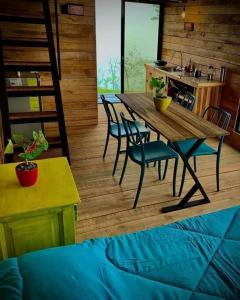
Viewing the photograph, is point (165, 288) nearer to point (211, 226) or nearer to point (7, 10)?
point (211, 226)

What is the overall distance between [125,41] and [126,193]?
4.23 metres

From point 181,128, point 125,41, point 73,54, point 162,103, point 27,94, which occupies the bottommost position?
point 181,128

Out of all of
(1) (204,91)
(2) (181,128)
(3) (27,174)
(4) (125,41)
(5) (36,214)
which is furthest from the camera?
(4) (125,41)

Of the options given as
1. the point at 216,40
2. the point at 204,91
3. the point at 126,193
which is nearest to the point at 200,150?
the point at 126,193

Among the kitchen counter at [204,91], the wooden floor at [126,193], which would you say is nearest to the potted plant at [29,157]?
the wooden floor at [126,193]

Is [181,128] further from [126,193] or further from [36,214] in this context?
[36,214]

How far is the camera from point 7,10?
159 inches

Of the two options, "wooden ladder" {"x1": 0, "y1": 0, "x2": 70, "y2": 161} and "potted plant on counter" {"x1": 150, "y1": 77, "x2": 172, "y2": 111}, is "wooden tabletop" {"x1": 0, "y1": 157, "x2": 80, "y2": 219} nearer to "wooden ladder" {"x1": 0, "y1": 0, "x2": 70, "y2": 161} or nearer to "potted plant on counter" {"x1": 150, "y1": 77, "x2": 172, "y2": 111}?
"wooden ladder" {"x1": 0, "y1": 0, "x2": 70, "y2": 161}

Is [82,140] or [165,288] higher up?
[165,288]

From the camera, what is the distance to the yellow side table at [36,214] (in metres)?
1.58

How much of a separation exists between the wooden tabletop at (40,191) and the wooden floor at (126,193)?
830 millimetres

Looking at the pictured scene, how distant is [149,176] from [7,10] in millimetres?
3071

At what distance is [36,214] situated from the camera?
5.29 ft

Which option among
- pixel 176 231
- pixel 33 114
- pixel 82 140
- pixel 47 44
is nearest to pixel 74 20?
pixel 47 44
